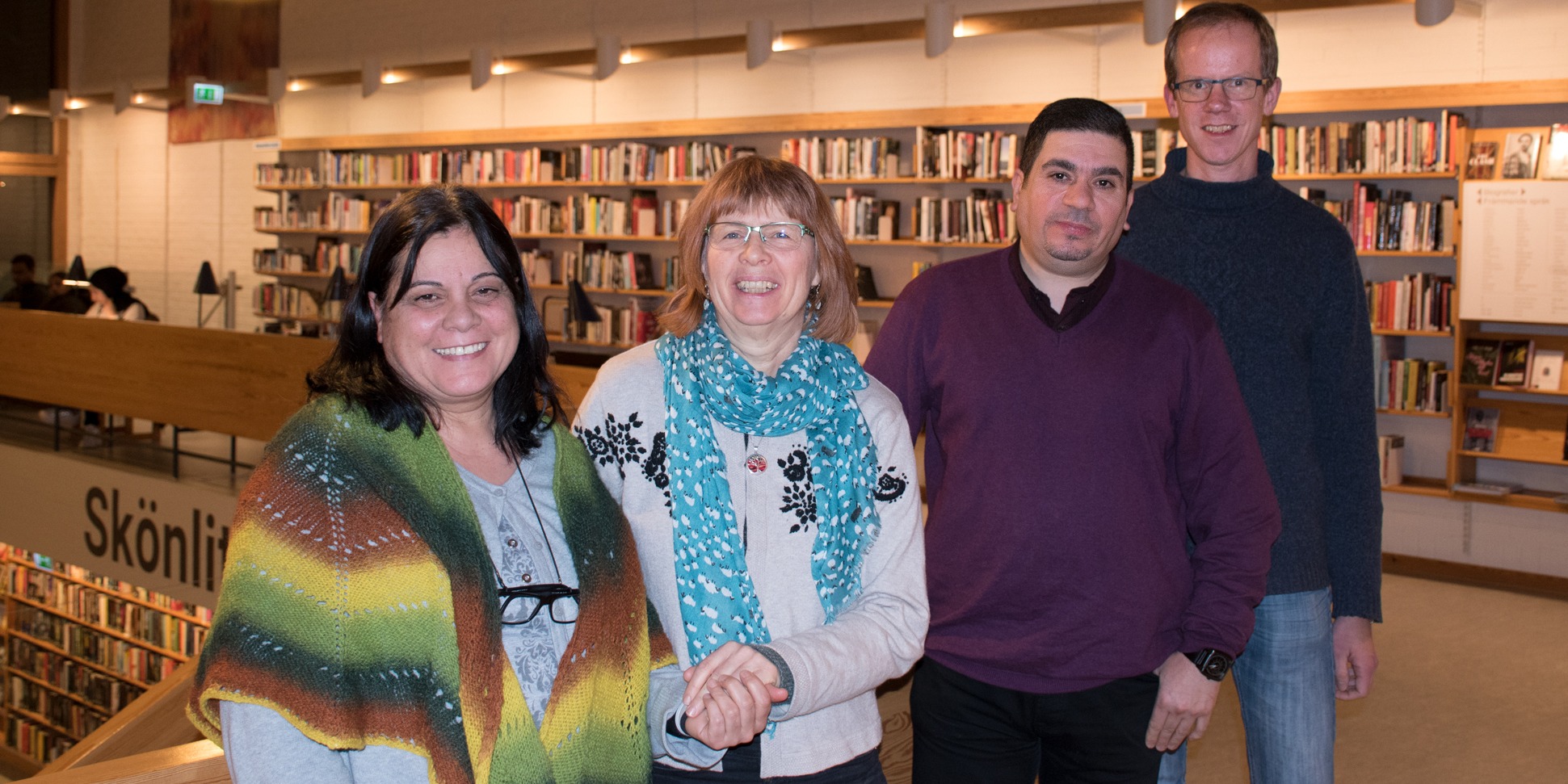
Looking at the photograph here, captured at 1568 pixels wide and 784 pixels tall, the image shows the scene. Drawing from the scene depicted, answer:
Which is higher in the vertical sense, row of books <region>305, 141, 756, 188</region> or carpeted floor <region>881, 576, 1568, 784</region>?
row of books <region>305, 141, 756, 188</region>

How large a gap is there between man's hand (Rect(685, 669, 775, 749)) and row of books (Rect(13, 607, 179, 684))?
397 inches

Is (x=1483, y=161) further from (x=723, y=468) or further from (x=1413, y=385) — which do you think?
(x=723, y=468)

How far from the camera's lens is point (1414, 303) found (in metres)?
6.33

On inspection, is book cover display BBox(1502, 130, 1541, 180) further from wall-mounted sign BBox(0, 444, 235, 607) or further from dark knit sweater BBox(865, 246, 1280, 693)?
wall-mounted sign BBox(0, 444, 235, 607)

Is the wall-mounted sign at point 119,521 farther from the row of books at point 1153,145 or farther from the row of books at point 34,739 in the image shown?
the row of books at point 1153,145

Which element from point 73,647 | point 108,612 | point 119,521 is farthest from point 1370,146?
point 73,647

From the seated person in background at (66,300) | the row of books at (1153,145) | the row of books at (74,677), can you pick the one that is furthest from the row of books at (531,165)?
the row of books at (74,677)

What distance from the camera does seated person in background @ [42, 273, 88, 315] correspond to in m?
10.4

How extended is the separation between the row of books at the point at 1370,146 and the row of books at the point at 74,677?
408 inches

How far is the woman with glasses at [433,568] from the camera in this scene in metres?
1.20

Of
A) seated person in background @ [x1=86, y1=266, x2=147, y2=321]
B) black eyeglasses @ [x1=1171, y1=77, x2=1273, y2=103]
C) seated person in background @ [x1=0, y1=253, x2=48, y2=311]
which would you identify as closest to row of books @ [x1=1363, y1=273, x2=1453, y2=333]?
black eyeglasses @ [x1=1171, y1=77, x2=1273, y2=103]

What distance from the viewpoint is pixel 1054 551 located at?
1743mm

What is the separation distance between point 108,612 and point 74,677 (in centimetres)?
110

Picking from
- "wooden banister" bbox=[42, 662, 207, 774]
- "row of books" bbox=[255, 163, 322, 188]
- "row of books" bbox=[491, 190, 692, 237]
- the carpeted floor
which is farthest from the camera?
"row of books" bbox=[255, 163, 322, 188]
